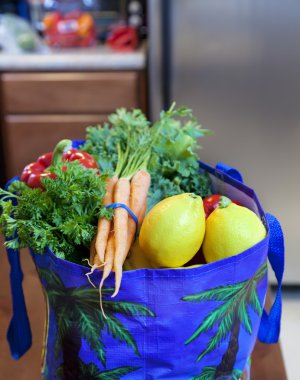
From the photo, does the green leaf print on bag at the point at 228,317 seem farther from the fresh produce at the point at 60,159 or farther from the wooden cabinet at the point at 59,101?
the wooden cabinet at the point at 59,101

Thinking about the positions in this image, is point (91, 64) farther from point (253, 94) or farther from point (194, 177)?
point (194, 177)

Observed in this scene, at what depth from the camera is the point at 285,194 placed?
1703mm

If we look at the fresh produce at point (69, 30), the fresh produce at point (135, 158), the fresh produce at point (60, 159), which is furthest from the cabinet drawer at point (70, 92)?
the fresh produce at point (60, 159)

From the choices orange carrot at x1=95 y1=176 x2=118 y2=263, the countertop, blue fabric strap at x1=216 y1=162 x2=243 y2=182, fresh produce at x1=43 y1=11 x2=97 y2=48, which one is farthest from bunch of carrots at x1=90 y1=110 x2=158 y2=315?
fresh produce at x1=43 y1=11 x2=97 y2=48

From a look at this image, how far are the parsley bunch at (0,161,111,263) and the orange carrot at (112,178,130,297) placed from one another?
14 mm

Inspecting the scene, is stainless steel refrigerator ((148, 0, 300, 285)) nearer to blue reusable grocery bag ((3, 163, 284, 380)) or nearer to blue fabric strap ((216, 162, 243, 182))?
blue fabric strap ((216, 162, 243, 182))

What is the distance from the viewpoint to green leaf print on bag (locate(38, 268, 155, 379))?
0.46 meters

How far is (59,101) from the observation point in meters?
2.09

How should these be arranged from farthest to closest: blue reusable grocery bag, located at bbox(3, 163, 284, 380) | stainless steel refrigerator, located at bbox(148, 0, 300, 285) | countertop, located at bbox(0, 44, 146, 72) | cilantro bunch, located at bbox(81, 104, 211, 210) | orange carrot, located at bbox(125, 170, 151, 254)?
countertop, located at bbox(0, 44, 146, 72)
stainless steel refrigerator, located at bbox(148, 0, 300, 285)
cilantro bunch, located at bbox(81, 104, 211, 210)
orange carrot, located at bbox(125, 170, 151, 254)
blue reusable grocery bag, located at bbox(3, 163, 284, 380)

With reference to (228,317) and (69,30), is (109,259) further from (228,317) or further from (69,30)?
(69,30)

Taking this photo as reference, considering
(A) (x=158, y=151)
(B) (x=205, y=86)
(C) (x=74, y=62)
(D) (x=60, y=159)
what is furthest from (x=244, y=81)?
(D) (x=60, y=159)

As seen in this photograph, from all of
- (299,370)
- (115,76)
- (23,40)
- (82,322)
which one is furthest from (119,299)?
(23,40)

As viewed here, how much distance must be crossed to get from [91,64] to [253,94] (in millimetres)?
750

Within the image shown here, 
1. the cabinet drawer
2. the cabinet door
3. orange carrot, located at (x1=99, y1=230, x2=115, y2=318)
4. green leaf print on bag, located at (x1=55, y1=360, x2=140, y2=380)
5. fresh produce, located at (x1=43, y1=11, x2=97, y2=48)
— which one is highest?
orange carrot, located at (x1=99, y1=230, x2=115, y2=318)
